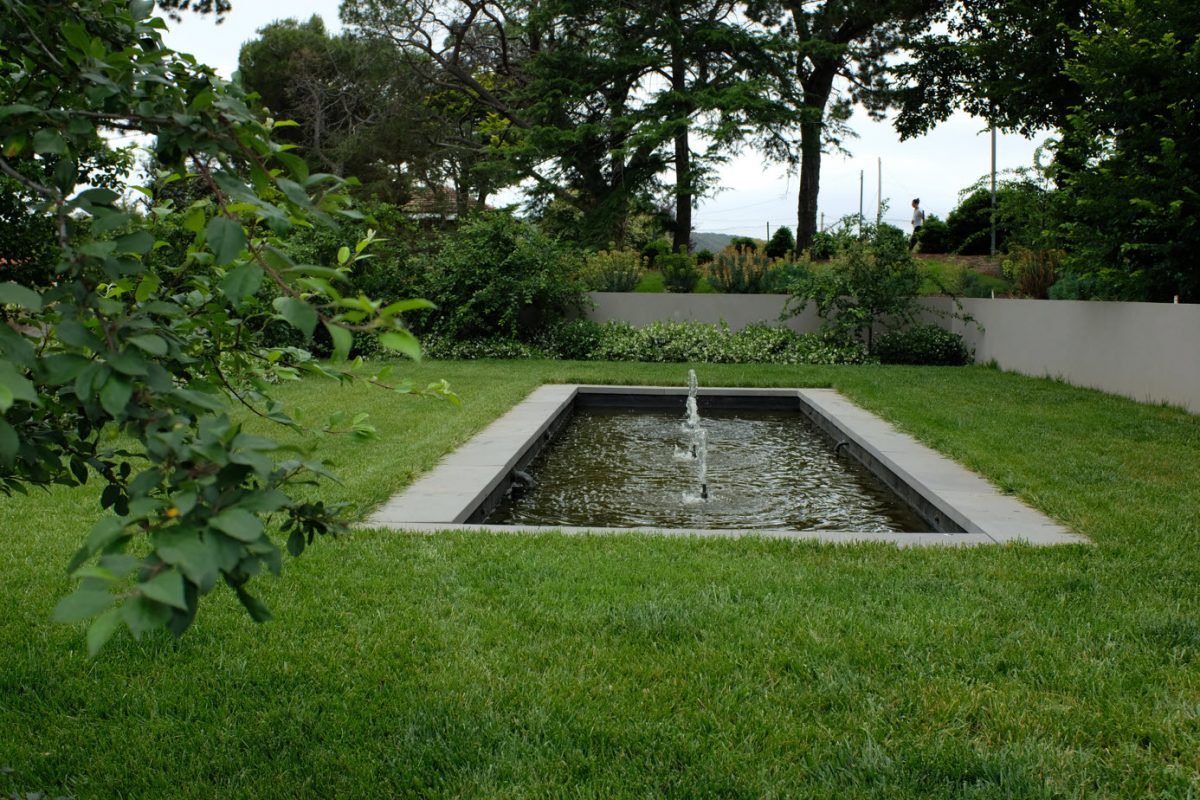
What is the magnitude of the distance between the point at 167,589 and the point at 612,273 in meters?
15.9

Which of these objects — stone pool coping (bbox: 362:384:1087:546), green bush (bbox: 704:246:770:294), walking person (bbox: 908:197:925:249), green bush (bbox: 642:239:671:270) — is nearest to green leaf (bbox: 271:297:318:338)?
stone pool coping (bbox: 362:384:1087:546)

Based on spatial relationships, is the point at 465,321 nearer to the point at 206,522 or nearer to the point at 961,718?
the point at 961,718

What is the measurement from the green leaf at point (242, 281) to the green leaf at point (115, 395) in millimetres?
180

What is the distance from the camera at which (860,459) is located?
7.88 metres

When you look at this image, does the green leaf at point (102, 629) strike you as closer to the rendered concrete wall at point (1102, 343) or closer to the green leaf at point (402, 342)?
the green leaf at point (402, 342)

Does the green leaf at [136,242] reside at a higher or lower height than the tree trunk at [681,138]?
lower

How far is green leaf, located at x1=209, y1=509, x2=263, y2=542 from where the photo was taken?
1146mm

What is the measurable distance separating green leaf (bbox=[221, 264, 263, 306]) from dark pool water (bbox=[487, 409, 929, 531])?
177 inches

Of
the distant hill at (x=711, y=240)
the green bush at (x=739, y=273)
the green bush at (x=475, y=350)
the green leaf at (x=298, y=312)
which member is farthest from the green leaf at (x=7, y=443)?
the distant hill at (x=711, y=240)

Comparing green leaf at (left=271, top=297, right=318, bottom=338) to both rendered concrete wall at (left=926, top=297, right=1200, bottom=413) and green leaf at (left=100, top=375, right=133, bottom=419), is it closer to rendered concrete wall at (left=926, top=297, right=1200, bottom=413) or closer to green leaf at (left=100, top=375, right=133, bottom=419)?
green leaf at (left=100, top=375, right=133, bottom=419)

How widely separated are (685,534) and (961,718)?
2230 millimetres

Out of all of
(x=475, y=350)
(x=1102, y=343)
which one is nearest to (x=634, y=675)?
(x=1102, y=343)

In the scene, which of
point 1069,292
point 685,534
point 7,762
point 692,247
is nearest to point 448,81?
point 692,247

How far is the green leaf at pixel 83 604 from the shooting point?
1.04m
